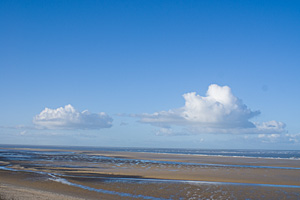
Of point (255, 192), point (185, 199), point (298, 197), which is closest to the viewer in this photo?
point (185, 199)

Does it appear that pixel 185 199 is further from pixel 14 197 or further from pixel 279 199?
pixel 14 197

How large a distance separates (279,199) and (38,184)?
19698 millimetres

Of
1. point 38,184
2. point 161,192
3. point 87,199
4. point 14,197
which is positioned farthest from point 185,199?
point 38,184

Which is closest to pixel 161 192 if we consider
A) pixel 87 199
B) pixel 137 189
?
pixel 137 189

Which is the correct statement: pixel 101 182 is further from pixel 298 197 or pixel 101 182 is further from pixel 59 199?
pixel 298 197

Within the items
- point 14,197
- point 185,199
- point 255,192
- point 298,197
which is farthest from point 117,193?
point 298,197

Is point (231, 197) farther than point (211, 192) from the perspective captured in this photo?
No

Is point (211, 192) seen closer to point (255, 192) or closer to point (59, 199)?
point (255, 192)

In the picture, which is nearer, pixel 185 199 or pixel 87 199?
pixel 87 199

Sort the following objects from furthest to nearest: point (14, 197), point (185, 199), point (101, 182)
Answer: point (101, 182) → point (185, 199) → point (14, 197)

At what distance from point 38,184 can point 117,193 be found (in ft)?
25.5

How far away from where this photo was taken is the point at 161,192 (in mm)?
22094

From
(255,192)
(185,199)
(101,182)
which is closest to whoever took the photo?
(185,199)

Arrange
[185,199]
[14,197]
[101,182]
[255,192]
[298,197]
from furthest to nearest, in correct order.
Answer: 1. [101,182]
2. [255,192]
3. [298,197]
4. [185,199]
5. [14,197]
